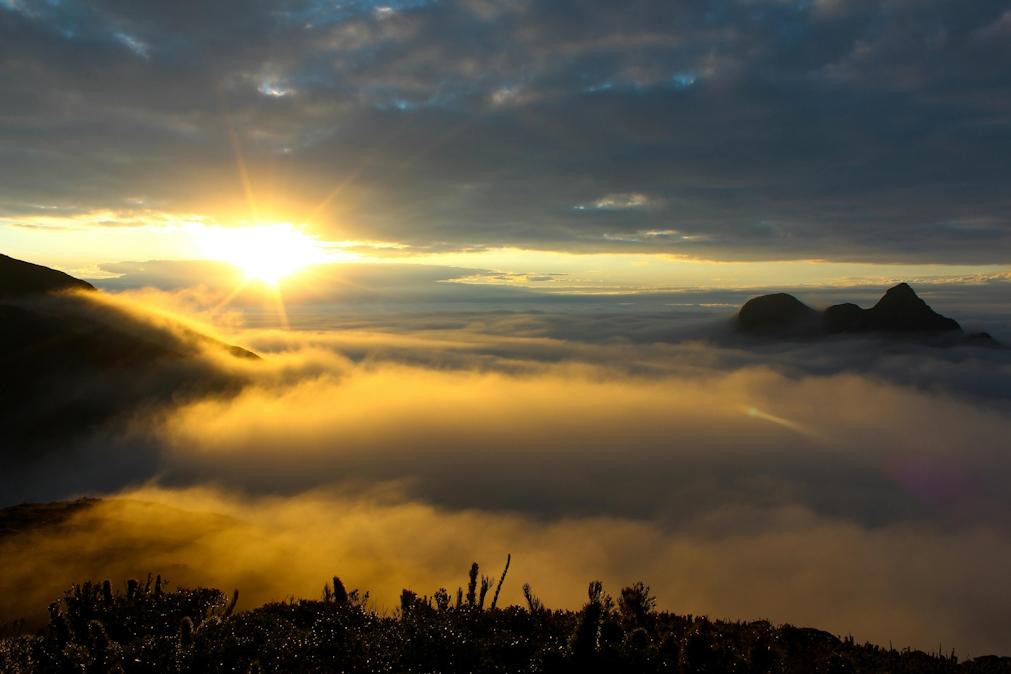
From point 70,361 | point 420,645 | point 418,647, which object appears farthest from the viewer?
point 70,361

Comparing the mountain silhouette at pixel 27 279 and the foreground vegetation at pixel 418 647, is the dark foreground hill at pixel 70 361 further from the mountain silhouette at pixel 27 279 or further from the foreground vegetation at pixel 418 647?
the foreground vegetation at pixel 418 647

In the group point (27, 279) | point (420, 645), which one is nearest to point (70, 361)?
point (27, 279)

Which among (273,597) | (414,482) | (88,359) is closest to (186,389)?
(88,359)

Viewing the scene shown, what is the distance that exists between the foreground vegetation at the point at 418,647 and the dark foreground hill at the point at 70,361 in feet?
442

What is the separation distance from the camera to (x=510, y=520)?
170m

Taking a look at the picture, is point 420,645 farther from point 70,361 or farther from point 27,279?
point 27,279

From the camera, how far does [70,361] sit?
144250 mm

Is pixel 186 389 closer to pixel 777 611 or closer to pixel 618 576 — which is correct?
pixel 618 576

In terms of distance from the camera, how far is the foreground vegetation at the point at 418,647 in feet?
49.3

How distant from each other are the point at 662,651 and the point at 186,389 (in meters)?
186

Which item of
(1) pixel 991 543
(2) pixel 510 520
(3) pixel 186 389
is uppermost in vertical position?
(3) pixel 186 389

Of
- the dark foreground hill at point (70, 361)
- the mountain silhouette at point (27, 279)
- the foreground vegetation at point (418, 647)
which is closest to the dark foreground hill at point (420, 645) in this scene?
the foreground vegetation at point (418, 647)

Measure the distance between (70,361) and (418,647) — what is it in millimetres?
160298

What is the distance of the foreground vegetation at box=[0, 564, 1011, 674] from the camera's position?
15.0m
